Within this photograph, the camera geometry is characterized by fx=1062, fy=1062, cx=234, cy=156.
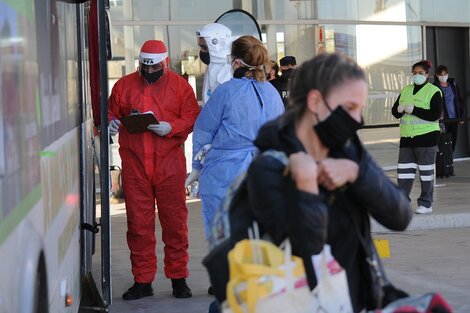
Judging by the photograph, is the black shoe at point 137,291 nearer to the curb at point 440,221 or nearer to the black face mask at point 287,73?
the curb at point 440,221

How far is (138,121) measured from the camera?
7449mm

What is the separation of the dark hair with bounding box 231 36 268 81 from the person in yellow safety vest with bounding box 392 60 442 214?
5870mm

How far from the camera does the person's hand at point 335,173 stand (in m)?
2.96

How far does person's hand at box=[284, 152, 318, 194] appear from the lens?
9.52 feet

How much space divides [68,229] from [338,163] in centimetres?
267

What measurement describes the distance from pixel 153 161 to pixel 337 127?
4762mm

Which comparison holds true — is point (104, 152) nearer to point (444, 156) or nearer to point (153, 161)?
point (153, 161)

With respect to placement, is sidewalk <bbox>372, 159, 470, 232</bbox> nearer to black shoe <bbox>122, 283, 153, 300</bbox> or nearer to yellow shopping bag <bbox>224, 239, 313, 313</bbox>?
black shoe <bbox>122, 283, 153, 300</bbox>

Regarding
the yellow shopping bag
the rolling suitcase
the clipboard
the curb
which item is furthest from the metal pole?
the rolling suitcase

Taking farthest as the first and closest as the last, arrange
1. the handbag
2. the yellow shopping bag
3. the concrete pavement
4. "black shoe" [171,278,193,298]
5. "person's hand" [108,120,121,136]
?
"black shoe" [171,278,193,298], the concrete pavement, "person's hand" [108,120,121,136], the handbag, the yellow shopping bag

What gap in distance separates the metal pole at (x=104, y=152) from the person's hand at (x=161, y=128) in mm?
798

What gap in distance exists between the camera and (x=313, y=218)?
291 cm

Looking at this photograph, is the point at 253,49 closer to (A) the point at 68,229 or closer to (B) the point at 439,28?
(A) the point at 68,229

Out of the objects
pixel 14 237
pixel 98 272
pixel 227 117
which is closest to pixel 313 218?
pixel 14 237
